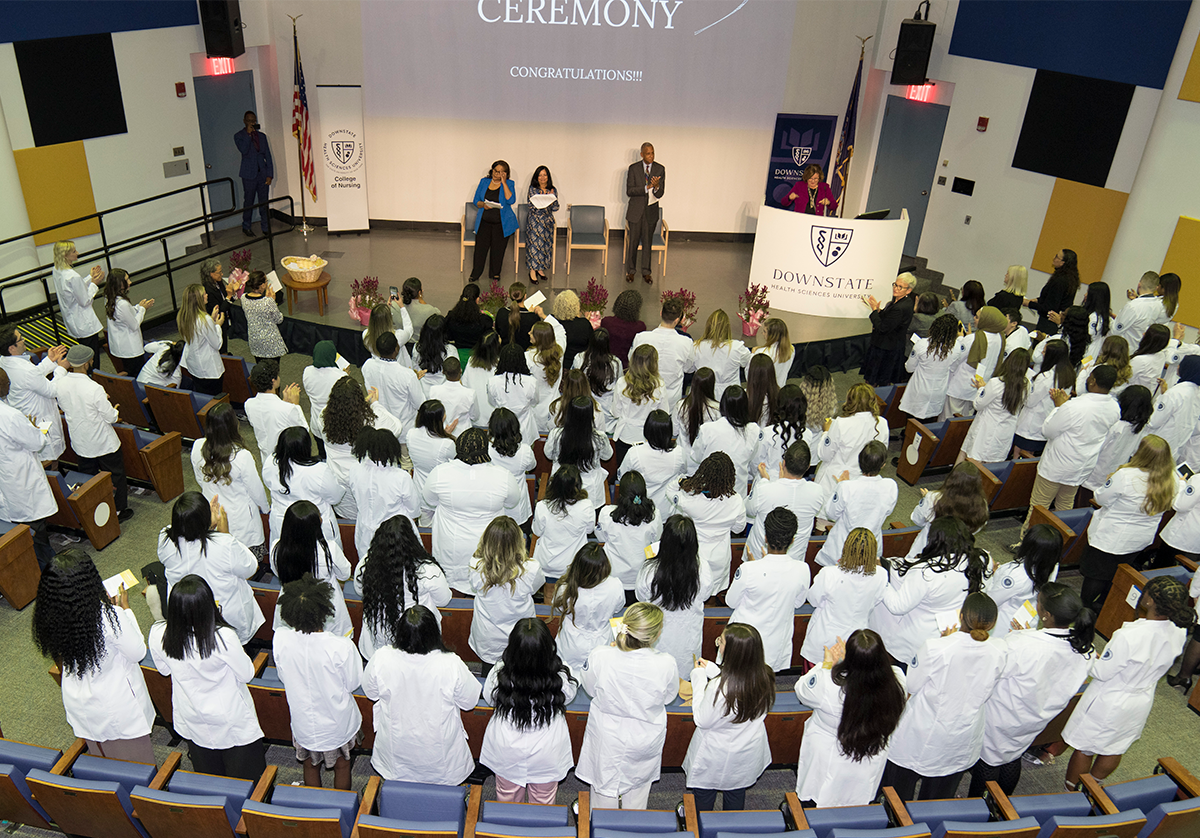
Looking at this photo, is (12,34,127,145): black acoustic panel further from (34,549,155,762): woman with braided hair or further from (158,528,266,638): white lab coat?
(34,549,155,762): woman with braided hair

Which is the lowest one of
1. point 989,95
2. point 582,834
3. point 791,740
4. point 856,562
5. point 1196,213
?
point 791,740

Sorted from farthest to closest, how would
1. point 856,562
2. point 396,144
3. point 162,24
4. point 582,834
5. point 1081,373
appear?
1. point 396,144
2. point 162,24
3. point 1081,373
4. point 856,562
5. point 582,834

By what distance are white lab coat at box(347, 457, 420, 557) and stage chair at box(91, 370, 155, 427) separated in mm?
3103

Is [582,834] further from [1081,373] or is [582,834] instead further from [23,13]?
[23,13]

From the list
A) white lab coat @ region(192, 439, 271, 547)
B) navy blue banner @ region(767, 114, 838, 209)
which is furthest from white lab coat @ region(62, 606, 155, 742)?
navy blue banner @ region(767, 114, 838, 209)

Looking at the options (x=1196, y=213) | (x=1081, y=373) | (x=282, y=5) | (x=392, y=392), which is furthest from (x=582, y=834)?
(x=282, y=5)

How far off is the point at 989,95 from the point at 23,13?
11.1m

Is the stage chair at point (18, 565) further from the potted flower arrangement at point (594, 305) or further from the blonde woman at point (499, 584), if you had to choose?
the potted flower arrangement at point (594, 305)

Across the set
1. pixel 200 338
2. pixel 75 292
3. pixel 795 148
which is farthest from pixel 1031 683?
pixel 795 148

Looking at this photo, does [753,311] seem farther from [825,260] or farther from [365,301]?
[365,301]

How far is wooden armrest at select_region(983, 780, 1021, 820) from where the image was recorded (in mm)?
3624

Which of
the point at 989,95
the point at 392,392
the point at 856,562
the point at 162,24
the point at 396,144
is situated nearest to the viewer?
the point at 856,562

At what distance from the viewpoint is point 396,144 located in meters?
11.7

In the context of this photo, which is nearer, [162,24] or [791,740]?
[791,740]
